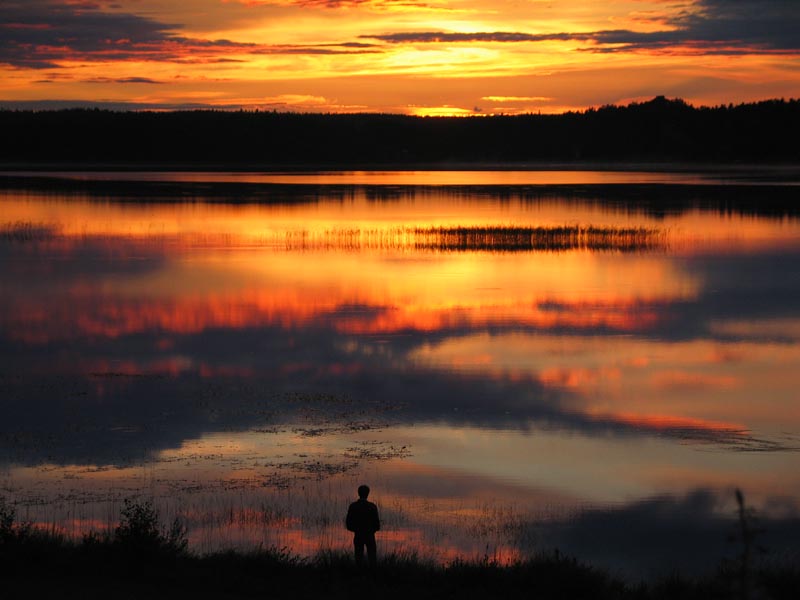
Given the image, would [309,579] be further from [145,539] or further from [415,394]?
[415,394]

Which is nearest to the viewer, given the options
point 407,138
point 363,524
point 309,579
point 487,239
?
Result: point 309,579

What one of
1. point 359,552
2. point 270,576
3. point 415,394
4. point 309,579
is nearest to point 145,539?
point 270,576

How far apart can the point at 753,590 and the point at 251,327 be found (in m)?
17.4

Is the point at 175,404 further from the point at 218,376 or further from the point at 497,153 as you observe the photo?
the point at 497,153

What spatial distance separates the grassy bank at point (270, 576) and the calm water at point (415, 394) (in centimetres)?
84

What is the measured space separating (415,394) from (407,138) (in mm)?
177377

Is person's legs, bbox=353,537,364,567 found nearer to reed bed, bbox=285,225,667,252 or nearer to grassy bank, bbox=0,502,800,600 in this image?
grassy bank, bbox=0,502,800,600

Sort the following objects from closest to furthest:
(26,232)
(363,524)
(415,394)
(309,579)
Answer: (309,579) < (363,524) < (415,394) < (26,232)

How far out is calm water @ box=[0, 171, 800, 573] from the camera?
10.3m

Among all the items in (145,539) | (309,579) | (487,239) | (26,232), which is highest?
(145,539)

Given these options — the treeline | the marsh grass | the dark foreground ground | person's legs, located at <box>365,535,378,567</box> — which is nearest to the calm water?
the dark foreground ground

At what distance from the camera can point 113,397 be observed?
14.6m

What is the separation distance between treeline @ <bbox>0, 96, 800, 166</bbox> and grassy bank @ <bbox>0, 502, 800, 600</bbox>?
156 metres

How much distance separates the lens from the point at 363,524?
27.4 feet
